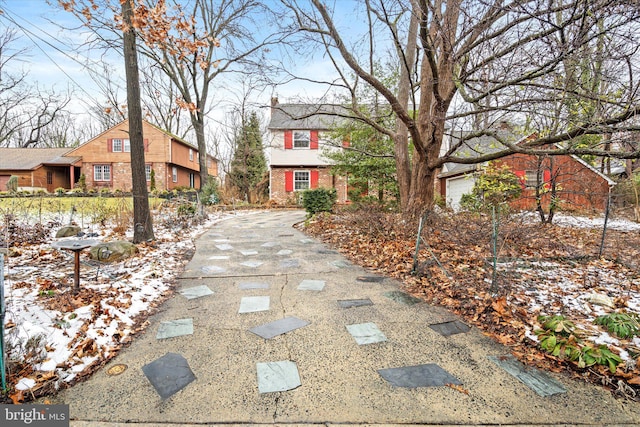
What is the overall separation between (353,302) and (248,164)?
54.0 ft

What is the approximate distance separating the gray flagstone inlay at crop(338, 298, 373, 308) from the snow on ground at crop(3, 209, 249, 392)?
6.70 feet

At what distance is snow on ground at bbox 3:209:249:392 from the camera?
7.22 feet

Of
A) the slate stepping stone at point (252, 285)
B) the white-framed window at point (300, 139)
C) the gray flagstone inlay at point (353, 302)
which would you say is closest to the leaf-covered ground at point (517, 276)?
the gray flagstone inlay at point (353, 302)

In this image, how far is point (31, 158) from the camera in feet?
76.9

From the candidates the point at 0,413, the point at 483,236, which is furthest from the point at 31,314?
the point at 483,236

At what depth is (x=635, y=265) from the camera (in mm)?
4746

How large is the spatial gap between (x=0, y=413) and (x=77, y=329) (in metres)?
0.86

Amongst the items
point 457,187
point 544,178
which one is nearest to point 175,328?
point 544,178

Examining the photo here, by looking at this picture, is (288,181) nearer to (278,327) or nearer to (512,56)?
(512,56)

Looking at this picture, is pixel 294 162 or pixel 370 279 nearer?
pixel 370 279

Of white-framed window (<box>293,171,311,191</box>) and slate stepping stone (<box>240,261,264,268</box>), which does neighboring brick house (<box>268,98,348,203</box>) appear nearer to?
white-framed window (<box>293,171,311,191</box>)

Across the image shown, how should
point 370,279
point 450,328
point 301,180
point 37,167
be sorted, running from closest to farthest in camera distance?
point 450,328
point 370,279
point 301,180
point 37,167

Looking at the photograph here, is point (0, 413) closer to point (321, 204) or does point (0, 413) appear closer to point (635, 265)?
point (635, 265)

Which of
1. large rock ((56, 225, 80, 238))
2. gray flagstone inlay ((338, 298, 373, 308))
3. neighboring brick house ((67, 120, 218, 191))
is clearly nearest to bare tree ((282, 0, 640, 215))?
gray flagstone inlay ((338, 298, 373, 308))
